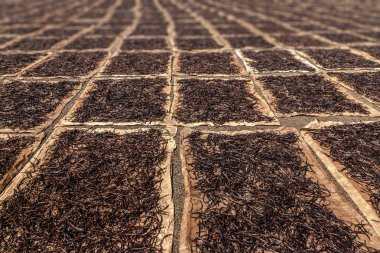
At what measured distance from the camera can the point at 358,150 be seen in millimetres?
2545

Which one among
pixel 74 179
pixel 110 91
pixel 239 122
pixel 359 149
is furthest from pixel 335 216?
pixel 110 91

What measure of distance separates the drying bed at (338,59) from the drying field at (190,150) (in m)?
0.06

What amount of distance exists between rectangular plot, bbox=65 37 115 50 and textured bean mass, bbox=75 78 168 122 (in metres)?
2.46

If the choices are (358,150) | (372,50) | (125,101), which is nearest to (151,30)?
(125,101)

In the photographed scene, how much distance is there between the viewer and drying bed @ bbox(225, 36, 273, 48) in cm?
603

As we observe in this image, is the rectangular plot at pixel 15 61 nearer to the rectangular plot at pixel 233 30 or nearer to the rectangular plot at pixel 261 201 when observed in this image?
the rectangular plot at pixel 261 201

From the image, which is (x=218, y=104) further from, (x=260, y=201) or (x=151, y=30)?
(x=151, y=30)

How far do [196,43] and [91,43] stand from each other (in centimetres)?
259

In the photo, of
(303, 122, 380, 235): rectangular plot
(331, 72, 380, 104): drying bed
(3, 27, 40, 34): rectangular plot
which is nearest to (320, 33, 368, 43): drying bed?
(331, 72, 380, 104): drying bed

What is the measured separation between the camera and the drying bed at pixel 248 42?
19.8 feet

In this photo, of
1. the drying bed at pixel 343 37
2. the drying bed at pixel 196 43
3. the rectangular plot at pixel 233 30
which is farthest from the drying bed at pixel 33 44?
the drying bed at pixel 343 37

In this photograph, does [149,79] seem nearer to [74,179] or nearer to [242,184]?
[74,179]

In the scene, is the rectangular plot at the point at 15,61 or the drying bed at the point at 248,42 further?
the drying bed at the point at 248,42

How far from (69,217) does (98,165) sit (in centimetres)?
58
